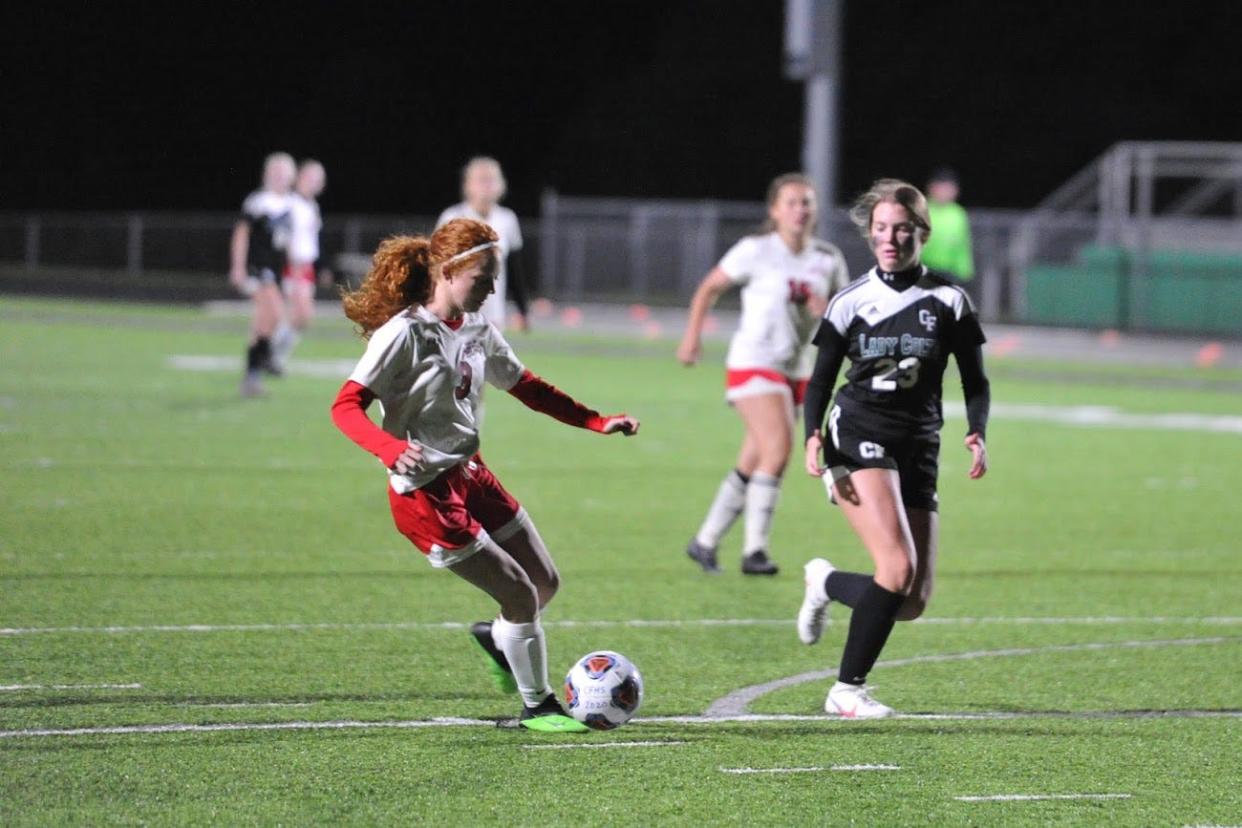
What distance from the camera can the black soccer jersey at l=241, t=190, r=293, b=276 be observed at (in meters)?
18.7

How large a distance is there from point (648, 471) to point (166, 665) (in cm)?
749

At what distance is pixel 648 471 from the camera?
14.6 metres

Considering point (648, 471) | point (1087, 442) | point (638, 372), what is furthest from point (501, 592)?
point (638, 372)

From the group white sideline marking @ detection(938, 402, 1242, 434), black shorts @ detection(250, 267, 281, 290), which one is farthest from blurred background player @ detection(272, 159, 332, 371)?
white sideline marking @ detection(938, 402, 1242, 434)

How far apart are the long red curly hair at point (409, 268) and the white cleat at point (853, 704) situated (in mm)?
1926

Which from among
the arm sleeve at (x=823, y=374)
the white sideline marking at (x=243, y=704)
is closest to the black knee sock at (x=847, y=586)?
the arm sleeve at (x=823, y=374)

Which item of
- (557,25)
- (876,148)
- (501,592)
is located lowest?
(501,592)

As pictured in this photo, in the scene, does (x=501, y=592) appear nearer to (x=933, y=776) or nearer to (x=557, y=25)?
(x=933, y=776)

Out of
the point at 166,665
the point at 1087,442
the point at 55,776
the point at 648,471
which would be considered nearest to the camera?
the point at 55,776

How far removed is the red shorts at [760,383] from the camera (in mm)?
10109

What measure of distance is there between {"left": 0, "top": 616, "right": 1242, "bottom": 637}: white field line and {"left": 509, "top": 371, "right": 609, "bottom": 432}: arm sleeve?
1.95 m

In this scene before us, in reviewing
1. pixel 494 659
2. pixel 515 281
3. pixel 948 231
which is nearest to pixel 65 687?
pixel 494 659

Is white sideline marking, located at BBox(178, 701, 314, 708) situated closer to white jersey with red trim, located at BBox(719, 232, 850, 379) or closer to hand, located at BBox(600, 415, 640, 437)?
hand, located at BBox(600, 415, 640, 437)

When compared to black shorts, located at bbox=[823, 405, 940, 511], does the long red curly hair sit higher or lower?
higher
